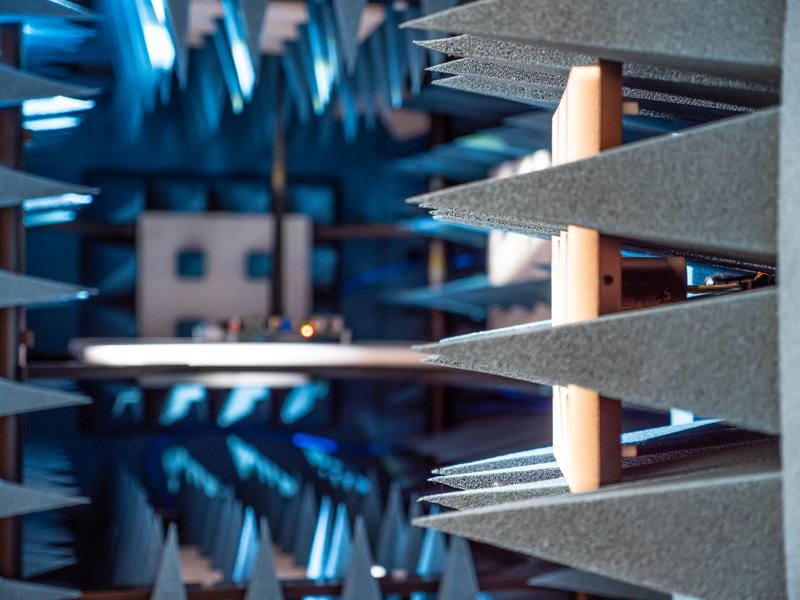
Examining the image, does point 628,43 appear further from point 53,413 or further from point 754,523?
point 53,413

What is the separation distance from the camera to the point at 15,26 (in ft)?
11.0

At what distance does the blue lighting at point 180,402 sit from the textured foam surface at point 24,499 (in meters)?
4.29

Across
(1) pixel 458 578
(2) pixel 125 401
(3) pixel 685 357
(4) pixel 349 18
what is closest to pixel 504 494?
(3) pixel 685 357

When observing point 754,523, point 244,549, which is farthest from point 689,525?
point 244,549

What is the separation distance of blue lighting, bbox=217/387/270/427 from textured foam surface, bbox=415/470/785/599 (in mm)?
6498

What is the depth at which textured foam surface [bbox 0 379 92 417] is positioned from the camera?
2.87 m

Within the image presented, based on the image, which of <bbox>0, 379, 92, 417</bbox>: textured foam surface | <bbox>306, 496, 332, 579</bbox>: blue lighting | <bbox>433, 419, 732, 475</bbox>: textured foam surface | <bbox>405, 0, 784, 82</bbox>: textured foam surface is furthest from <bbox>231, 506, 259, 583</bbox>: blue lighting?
<bbox>405, 0, 784, 82</bbox>: textured foam surface

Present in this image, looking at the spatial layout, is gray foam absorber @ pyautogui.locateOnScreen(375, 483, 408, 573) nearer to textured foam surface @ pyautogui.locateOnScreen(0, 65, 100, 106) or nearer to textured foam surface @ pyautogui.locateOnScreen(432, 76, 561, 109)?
textured foam surface @ pyautogui.locateOnScreen(0, 65, 100, 106)

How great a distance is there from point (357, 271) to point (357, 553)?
4.51m

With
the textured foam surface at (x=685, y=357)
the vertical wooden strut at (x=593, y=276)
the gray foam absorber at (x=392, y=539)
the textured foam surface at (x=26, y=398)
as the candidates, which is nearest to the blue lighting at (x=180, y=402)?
the gray foam absorber at (x=392, y=539)

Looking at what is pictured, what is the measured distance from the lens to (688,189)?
3.87 feet

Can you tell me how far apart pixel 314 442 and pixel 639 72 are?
21.2ft

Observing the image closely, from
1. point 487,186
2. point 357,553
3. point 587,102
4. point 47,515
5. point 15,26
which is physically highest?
point 15,26

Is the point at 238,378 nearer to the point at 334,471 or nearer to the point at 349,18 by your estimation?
the point at 334,471
